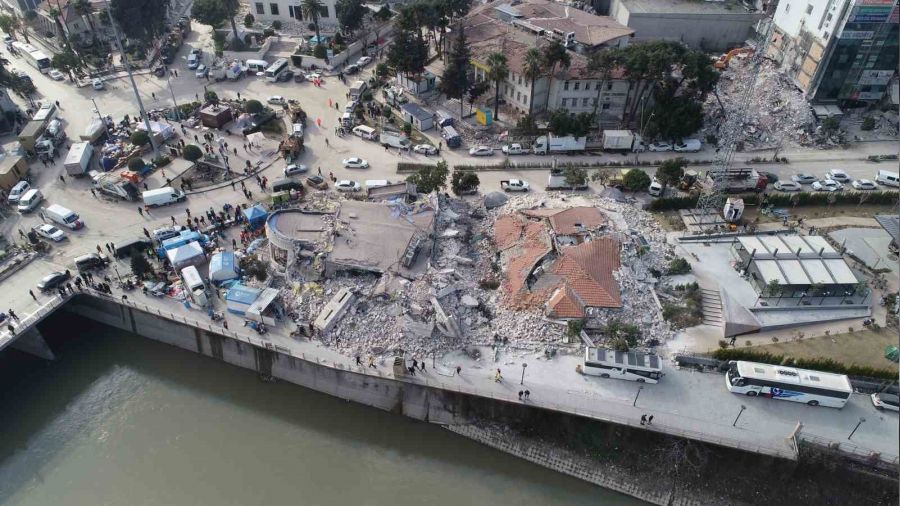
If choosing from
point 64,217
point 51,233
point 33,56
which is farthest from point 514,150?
point 33,56

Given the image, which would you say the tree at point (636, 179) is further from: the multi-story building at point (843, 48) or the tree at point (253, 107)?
the tree at point (253, 107)

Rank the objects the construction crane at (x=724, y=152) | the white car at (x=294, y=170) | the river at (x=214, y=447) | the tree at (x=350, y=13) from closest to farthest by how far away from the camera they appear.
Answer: the river at (x=214, y=447), the construction crane at (x=724, y=152), the white car at (x=294, y=170), the tree at (x=350, y=13)

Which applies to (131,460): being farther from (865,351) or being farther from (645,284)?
(865,351)

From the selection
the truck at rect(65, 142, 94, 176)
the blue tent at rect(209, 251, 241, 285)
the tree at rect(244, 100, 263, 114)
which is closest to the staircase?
the blue tent at rect(209, 251, 241, 285)

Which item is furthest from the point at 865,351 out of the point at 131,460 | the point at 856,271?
the point at 131,460

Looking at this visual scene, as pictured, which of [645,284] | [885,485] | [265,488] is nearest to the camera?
[885,485]

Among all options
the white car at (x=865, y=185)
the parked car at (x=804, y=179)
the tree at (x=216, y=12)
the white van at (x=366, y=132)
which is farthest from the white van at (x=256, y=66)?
the white car at (x=865, y=185)
